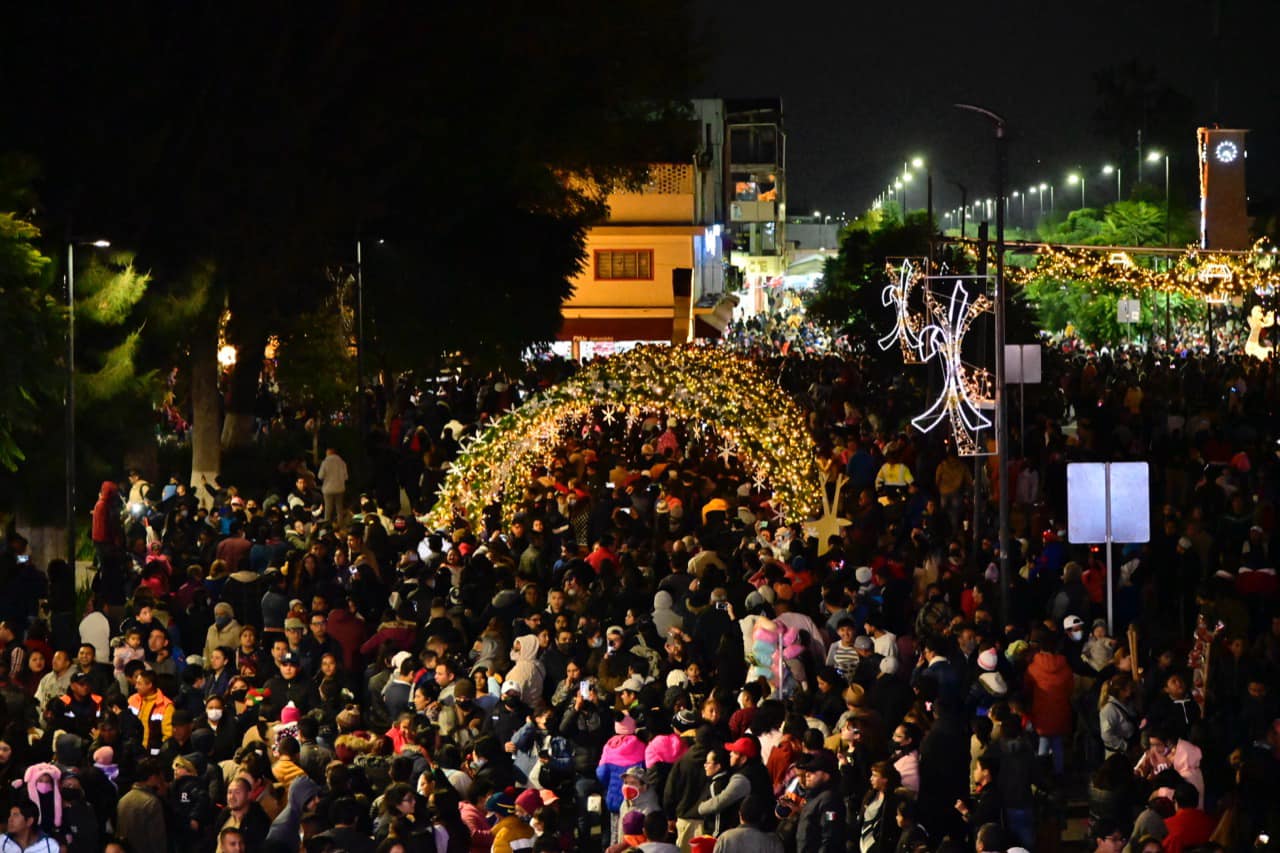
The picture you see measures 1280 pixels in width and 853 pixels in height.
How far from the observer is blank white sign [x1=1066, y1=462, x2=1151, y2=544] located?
17500 millimetres

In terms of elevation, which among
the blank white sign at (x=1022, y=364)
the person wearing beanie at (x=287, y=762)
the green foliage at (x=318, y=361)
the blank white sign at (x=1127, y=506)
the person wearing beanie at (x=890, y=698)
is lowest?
the person wearing beanie at (x=287, y=762)

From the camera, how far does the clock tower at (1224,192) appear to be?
1672 inches

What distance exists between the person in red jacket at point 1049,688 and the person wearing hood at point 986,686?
25 cm

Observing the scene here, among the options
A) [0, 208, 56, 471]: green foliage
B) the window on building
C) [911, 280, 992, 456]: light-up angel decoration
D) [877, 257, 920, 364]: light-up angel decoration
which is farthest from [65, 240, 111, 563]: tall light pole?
the window on building

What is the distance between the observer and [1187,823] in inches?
456

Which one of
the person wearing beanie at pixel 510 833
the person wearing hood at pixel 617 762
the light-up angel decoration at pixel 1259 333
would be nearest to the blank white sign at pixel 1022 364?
the person wearing hood at pixel 617 762

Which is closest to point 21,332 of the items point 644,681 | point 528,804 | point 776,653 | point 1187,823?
point 776,653

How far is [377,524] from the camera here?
22.3m

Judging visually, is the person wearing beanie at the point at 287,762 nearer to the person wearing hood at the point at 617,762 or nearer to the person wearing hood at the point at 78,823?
the person wearing hood at the point at 78,823

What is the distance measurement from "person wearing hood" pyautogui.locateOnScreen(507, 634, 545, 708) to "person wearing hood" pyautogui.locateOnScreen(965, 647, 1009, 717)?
2.95 m

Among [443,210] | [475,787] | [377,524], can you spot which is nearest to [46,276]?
[377,524]

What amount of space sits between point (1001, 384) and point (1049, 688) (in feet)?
22.9

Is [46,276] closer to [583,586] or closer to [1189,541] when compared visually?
[583,586]

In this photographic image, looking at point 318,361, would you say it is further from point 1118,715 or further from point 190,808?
point 190,808
